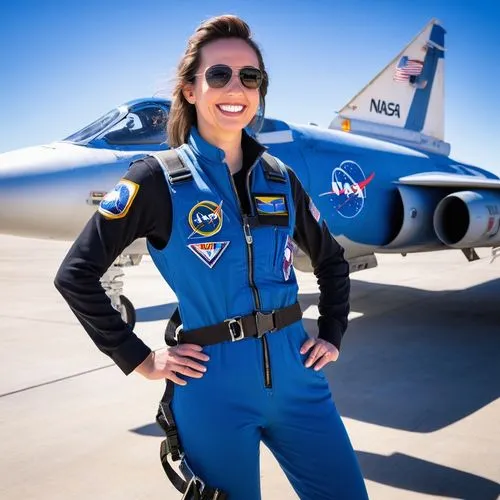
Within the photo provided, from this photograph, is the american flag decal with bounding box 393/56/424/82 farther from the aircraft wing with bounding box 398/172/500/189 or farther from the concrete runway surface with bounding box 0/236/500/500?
the concrete runway surface with bounding box 0/236/500/500

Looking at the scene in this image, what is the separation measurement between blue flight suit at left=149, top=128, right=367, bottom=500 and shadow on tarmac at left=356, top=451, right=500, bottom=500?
4.99ft

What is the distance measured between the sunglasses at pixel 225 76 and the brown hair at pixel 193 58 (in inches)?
3.4

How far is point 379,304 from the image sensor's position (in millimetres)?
8953

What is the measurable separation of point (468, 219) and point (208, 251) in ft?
19.2

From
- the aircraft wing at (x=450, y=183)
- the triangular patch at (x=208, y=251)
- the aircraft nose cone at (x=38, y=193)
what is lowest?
the aircraft wing at (x=450, y=183)

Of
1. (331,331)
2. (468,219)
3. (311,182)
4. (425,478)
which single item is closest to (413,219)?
(468,219)

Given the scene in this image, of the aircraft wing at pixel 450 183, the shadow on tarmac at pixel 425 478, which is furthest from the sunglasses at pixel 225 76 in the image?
the aircraft wing at pixel 450 183

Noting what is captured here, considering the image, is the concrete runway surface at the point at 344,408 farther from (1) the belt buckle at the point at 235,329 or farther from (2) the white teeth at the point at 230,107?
(2) the white teeth at the point at 230,107

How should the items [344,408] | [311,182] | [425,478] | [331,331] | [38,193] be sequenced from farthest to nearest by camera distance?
[311,182] < [38,193] < [344,408] < [425,478] < [331,331]

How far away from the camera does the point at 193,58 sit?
1.88 meters

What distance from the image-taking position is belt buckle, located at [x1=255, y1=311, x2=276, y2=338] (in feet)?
5.65

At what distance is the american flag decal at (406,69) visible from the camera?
10516mm

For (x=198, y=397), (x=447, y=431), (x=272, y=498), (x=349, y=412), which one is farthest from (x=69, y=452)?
(x=447, y=431)

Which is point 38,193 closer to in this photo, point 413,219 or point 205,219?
point 205,219
